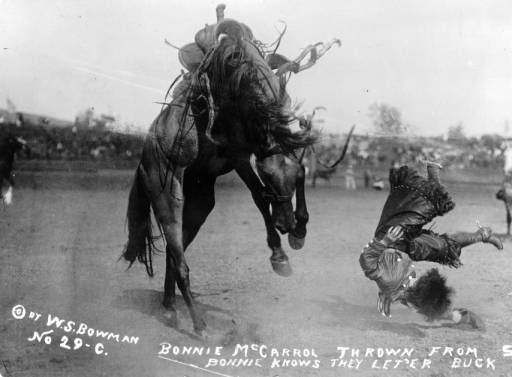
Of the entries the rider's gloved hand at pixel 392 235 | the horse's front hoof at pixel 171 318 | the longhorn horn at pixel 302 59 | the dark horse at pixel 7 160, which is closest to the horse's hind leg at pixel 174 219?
the horse's front hoof at pixel 171 318

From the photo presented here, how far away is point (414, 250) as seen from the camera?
15.4 ft

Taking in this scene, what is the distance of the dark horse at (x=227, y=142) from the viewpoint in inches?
166

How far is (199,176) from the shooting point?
5086 millimetres

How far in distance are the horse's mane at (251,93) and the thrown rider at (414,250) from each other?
0.93 meters

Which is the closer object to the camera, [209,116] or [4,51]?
[209,116]

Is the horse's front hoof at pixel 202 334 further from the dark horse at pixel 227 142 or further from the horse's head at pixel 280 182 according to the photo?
the horse's head at pixel 280 182

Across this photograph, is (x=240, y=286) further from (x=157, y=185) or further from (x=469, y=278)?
(x=469, y=278)

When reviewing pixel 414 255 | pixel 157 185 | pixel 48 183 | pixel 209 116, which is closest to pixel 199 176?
pixel 157 185

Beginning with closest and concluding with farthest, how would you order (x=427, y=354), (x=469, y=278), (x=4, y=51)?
(x=427, y=354), (x=4, y=51), (x=469, y=278)

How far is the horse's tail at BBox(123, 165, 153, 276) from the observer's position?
5105mm

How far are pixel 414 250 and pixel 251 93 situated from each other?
1.71 m

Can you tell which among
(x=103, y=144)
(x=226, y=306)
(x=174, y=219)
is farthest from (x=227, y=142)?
(x=103, y=144)

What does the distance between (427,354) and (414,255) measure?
883 mm

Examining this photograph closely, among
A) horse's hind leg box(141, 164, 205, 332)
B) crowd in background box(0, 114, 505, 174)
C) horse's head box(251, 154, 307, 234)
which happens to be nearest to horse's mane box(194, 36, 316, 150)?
horse's head box(251, 154, 307, 234)
